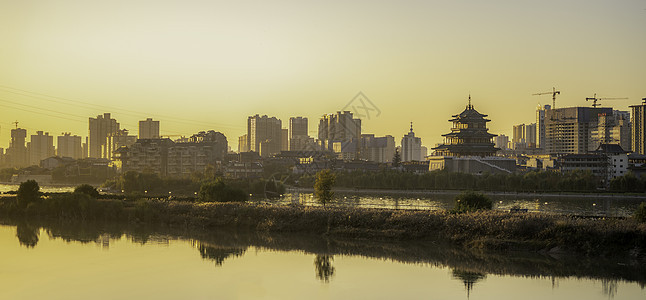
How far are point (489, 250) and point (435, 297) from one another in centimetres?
625

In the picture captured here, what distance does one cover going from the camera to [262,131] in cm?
13175

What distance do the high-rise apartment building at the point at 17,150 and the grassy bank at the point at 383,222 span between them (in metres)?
104

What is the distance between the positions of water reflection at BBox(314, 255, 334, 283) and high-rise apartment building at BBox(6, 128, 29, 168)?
11937 cm

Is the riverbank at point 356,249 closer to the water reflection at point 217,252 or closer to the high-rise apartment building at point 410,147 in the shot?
the water reflection at point 217,252

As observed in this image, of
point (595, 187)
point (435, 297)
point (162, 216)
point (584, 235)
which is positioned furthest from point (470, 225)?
point (595, 187)

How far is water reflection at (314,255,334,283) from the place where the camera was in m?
17.0

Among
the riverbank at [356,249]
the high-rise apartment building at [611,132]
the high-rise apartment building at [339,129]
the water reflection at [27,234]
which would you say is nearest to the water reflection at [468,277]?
the riverbank at [356,249]

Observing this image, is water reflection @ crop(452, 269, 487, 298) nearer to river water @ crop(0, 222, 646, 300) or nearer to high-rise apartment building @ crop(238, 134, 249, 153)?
river water @ crop(0, 222, 646, 300)

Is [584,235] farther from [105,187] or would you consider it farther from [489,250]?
[105,187]

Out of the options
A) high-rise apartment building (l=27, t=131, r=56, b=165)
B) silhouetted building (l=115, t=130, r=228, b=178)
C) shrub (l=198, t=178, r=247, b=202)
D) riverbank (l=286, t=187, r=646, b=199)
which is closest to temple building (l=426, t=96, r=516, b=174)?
riverbank (l=286, t=187, r=646, b=199)

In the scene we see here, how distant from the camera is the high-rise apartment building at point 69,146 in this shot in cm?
14100

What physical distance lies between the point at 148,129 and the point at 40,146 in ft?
88.6

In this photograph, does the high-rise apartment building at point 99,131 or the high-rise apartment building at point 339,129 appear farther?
the high-rise apartment building at point 99,131

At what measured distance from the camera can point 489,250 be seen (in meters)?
20.5
